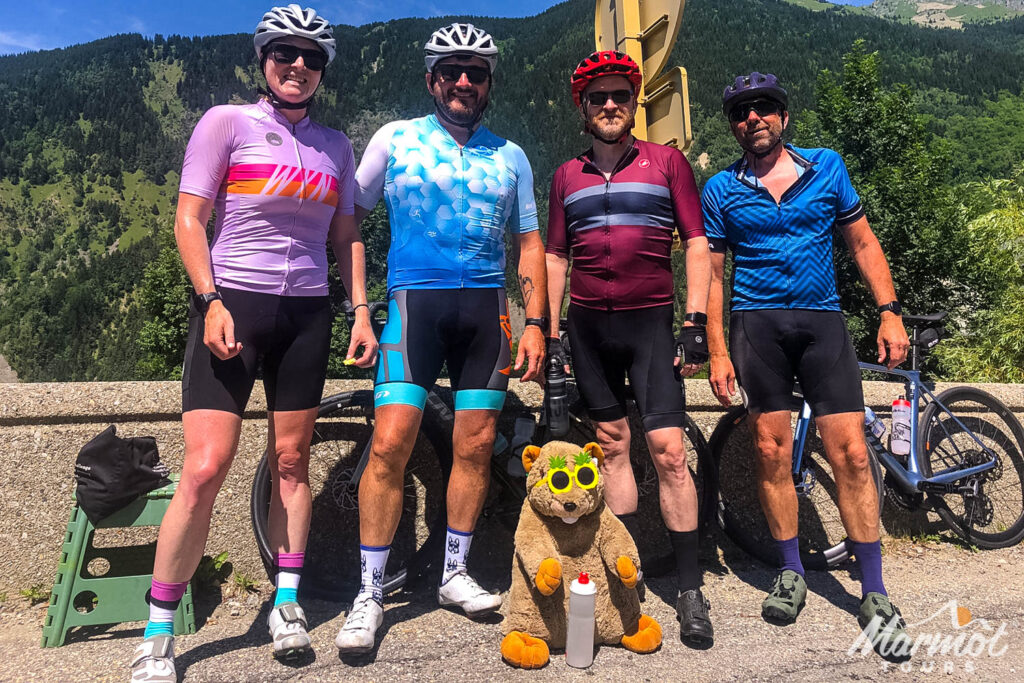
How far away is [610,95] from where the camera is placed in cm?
336

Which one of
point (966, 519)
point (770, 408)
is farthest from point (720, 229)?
point (966, 519)

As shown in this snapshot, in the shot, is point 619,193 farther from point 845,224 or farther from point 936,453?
point 936,453

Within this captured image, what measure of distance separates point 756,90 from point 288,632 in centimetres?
338

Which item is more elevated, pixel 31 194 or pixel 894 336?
pixel 31 194

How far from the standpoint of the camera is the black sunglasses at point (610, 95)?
3359 millimetres

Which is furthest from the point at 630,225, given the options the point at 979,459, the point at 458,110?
the point at 979,459

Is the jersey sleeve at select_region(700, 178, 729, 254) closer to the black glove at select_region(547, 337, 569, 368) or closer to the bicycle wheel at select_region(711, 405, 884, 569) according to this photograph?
the black glove at select_region(547, 337, 569, 368)

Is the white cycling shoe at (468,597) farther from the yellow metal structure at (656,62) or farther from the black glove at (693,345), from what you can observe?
the yellow metal structure at (656,62)

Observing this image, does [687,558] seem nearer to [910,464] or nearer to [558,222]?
[558,222]

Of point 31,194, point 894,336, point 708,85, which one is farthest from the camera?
point 31,194

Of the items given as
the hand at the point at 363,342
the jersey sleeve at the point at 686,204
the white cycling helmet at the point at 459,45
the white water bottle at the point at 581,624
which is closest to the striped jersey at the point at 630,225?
the jersey sleeve at the point at 686,204

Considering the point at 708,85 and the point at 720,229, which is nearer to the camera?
the point at 720,229

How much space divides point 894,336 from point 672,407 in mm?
1242

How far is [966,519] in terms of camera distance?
14.7 ft
